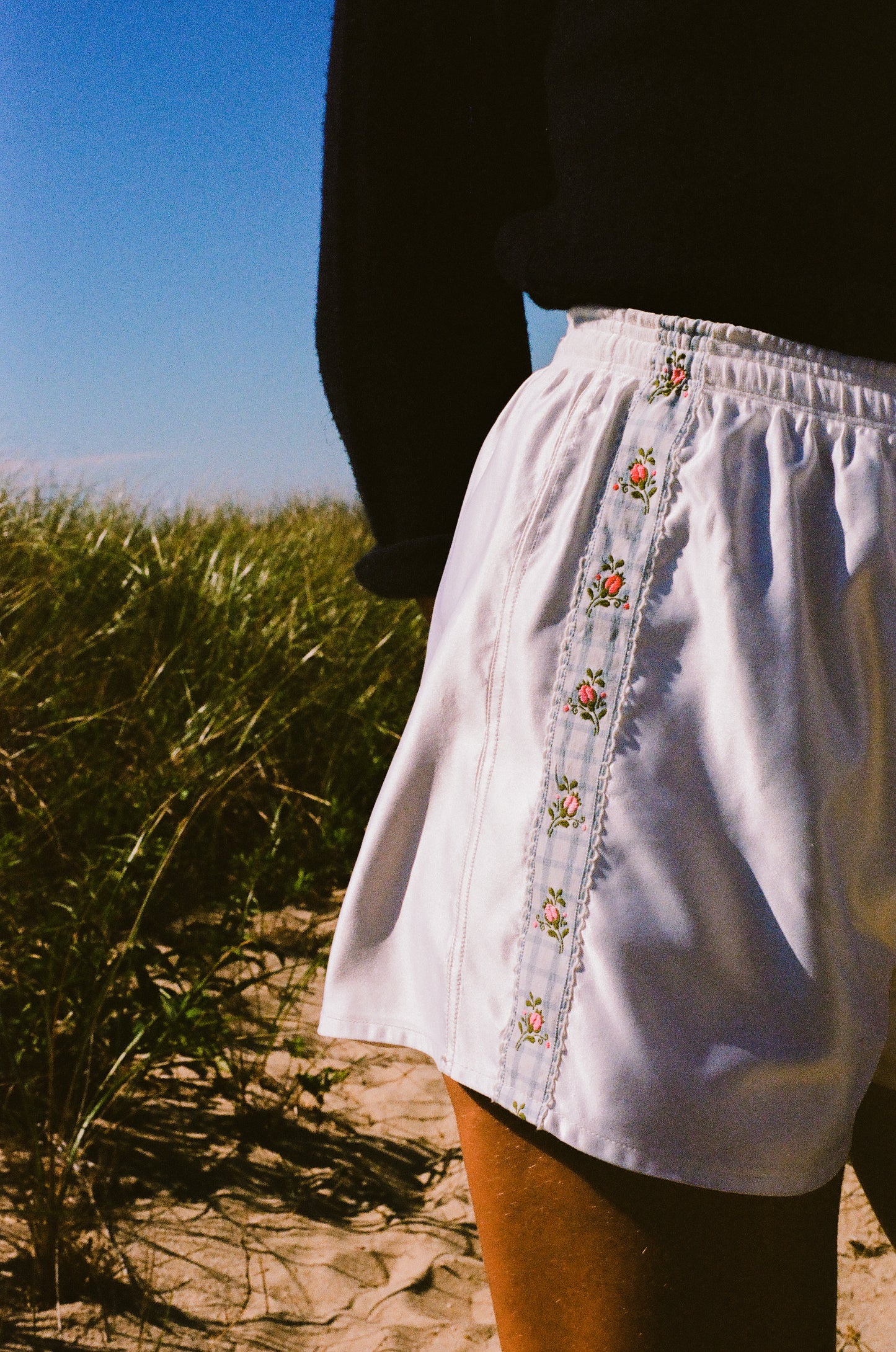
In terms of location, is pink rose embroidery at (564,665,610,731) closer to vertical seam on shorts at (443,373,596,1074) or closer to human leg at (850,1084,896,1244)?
vertical seam on shorts at (443,373,596,1074)

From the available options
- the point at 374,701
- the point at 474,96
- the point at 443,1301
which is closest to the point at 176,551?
the point at 374,701

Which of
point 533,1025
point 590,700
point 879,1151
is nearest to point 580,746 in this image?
point 590,700

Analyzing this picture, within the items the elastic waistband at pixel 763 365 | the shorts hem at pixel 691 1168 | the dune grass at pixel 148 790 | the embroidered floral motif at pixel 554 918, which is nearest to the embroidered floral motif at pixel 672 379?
the elastic waistband at pixel 763 365

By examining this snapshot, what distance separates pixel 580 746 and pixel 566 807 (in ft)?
0.13

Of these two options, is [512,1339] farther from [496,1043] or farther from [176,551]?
[176,551]

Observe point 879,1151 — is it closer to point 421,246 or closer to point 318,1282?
point 421,246

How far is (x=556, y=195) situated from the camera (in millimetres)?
805

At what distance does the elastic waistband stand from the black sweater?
13mm

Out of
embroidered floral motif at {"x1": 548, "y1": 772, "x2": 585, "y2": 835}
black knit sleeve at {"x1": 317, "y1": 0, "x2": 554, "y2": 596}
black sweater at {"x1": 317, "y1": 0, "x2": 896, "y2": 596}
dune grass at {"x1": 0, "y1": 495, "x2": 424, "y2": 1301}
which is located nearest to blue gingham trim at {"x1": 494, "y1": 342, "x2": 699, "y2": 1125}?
embroidered floral motif at {"x1": 548, "y1": 772, "x2": 585, "y2": 835}

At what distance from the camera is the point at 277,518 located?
636 cm

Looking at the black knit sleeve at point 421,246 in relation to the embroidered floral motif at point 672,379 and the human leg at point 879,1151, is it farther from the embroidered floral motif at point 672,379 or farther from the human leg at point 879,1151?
the human leg at point 879,1151

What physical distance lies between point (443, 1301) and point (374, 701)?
7.25ft

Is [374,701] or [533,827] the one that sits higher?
[533,827]

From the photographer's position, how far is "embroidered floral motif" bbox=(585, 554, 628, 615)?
0.65m
